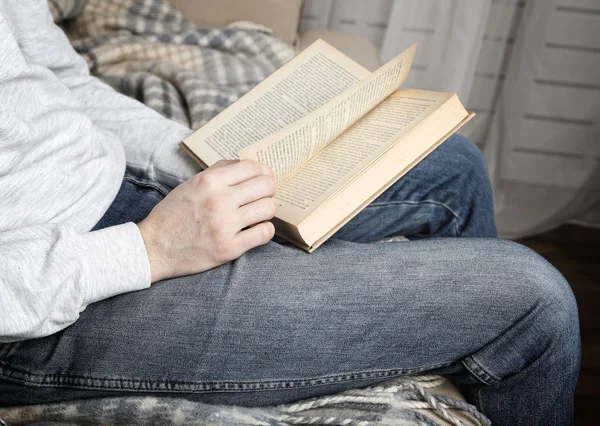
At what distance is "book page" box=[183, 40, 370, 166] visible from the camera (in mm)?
786

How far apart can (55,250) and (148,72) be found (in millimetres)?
768

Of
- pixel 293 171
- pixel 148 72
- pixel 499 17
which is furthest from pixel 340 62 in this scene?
pixel 499 17

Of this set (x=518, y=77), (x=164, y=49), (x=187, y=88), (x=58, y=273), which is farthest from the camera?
(x=518, y=77)

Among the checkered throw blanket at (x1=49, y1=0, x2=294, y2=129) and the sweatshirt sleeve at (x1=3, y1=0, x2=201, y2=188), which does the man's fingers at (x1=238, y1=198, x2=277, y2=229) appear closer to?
the sweatshirt sleeve at (x1=3, y1=0, x2=201, y2=188)

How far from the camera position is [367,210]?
2.83 feet

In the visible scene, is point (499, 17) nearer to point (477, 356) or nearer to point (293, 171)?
point (293, 171)

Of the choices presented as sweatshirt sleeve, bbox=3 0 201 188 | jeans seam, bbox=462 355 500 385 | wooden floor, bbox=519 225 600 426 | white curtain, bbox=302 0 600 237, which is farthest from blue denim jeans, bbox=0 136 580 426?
white curtain, bbox=302 0 600 237

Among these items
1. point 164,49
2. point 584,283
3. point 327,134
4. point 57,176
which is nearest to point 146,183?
point 57,176

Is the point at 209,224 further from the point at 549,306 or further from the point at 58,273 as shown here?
the point at 549,306

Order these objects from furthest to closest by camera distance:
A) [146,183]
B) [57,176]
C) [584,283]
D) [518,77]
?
[518,77] → [584,283] → [146,183] → [57,176]

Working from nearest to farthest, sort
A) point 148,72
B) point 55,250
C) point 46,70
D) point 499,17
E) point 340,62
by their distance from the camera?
point 55,250
point 46,70
point 340,62
point 148,72
point 499,17

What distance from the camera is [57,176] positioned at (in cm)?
67

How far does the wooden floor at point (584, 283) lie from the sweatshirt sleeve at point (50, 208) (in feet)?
2.97

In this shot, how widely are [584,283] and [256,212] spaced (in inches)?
45.5
